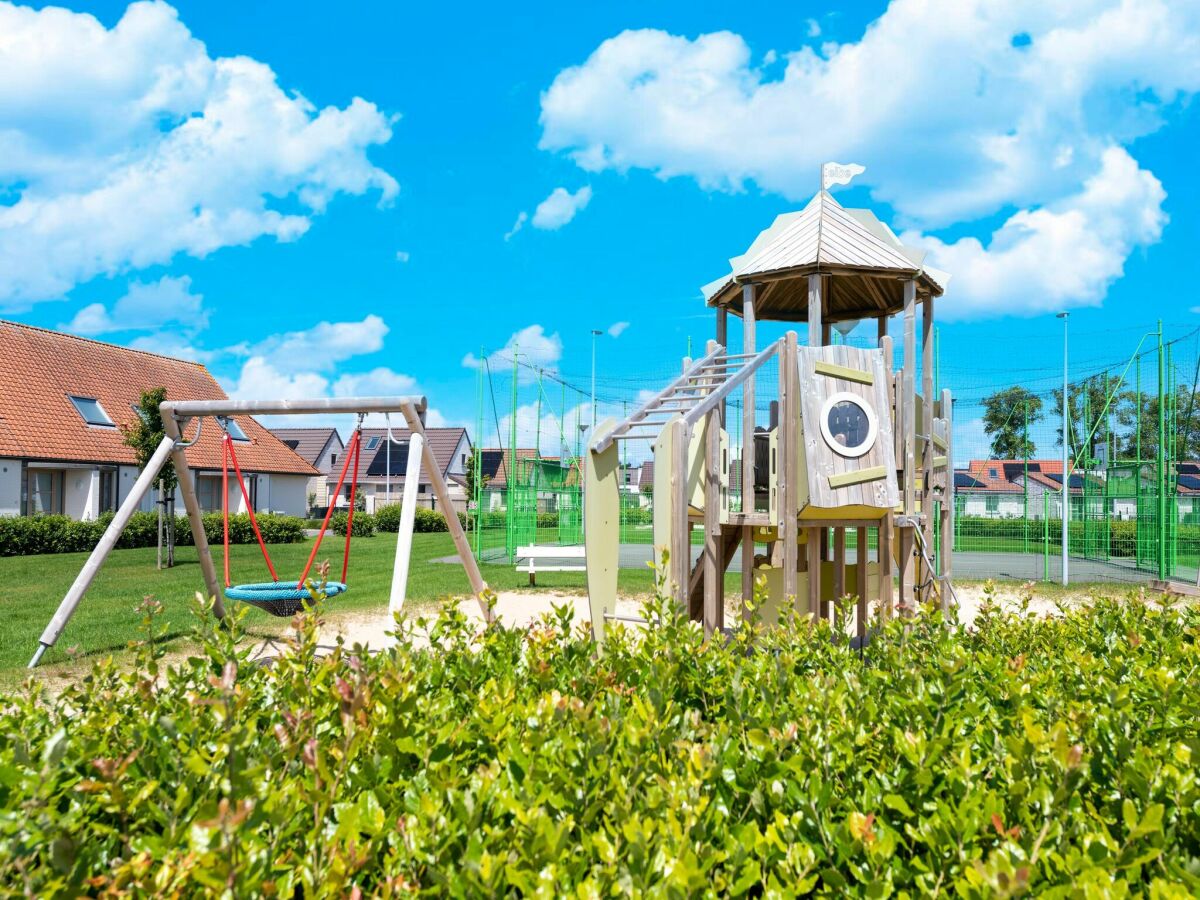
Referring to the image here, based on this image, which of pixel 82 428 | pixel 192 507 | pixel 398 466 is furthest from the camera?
pixel 398 466

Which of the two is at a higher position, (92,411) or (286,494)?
(92,411)

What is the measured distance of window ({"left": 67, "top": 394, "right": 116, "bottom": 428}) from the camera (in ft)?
83.7

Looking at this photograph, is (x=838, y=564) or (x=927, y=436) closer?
(x=838, y=564)

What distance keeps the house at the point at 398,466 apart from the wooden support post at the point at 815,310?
39392 mm

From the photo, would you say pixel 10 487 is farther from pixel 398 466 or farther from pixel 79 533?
pixel 398 466

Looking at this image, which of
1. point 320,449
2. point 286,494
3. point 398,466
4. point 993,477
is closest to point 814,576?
point 993,477

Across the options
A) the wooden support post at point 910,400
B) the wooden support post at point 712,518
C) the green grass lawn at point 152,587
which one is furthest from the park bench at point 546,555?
the wooden support post at point 910,400

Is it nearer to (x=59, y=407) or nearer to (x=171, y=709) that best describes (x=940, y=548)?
(x=171, y=709)

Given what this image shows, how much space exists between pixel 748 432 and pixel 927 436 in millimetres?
1887

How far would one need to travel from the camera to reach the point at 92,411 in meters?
25.9

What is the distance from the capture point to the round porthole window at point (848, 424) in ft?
21.9

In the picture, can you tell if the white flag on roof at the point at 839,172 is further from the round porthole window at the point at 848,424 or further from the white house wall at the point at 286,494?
the white house wall at the point at 286,494

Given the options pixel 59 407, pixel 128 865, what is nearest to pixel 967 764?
pixel 128 865

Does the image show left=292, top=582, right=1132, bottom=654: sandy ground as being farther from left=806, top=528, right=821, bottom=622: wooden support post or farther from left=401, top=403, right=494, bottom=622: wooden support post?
left=806, top=528, right=821, bottom=622: wooden support post
